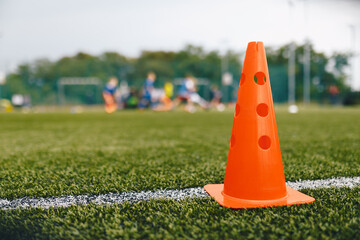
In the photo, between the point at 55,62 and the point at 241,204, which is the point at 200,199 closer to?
the point at 241,204

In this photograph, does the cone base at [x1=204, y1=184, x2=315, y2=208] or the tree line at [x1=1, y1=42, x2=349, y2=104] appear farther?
the tree line at [x1=1, y1=42, x2=349, y2=104]

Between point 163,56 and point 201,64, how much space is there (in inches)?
1000

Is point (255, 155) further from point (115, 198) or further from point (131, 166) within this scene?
point (131, 166)

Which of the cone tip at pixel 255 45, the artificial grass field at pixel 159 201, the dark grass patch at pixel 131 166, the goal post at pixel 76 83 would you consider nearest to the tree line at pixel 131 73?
the goal post at pixel 76 83

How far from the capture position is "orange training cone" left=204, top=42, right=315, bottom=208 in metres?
1.39

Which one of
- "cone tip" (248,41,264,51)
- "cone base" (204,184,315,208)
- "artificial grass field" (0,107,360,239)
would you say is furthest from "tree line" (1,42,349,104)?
Result: "cone base" (204,184,315,208)

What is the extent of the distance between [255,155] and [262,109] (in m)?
0.25

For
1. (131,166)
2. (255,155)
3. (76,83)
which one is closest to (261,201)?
(255,155)

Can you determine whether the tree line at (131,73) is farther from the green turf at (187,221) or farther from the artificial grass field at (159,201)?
the green turf at (187,221)

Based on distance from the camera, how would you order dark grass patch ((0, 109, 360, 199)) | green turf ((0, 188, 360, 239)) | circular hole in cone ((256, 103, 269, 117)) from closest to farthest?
1. green turf ((0, 188, 360, 239))
2. circular hole in cone ((256, 103, 269, 117))
3. dark grass patch ((0, 109, 360, 199))

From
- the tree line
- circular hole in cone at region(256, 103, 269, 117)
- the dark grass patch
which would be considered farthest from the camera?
the tree line

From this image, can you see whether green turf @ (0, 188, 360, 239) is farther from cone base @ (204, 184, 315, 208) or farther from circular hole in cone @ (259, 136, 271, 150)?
circular hole in cone @ (259, 136, 271, 150)

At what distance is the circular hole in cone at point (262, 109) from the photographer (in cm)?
152

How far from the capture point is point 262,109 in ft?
5.06
